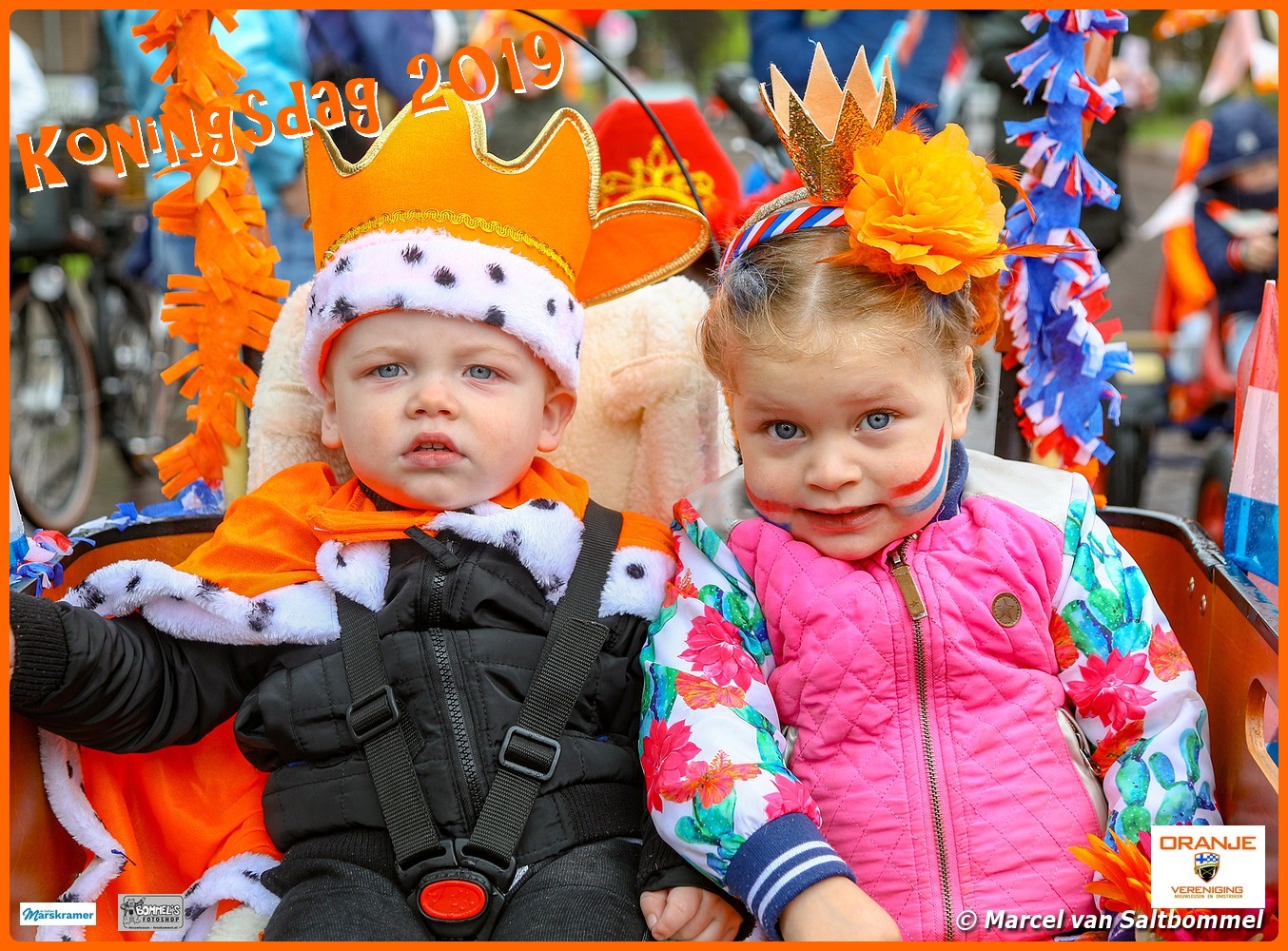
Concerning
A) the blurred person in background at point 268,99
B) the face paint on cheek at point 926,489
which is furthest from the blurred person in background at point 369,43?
the face paint on cheek at point 926,489

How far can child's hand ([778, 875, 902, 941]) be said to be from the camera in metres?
1.33

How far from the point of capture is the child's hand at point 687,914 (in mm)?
1432

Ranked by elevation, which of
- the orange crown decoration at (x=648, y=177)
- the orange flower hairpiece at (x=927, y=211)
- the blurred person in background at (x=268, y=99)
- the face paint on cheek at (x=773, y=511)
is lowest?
the face paint on cheek at (x=773, y=511)

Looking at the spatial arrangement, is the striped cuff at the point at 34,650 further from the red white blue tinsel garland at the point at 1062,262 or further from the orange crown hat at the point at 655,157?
the red white blue tinsel garland at the point at 1062,262

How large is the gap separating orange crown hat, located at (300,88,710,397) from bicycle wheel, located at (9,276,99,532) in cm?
319

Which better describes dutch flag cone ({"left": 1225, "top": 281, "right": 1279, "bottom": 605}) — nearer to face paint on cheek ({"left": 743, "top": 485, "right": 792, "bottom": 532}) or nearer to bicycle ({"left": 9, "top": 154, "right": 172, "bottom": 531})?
face paint on cheek ({"left": 743, "top": 485, "right": 792, "bottom": 532})

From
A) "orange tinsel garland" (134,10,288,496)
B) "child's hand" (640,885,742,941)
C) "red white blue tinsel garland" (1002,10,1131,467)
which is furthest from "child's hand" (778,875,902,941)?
"orange tinsel garland" (134,10,288,496)

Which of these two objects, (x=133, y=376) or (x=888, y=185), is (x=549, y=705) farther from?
(x=133, y=376)

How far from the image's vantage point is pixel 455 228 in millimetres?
1633

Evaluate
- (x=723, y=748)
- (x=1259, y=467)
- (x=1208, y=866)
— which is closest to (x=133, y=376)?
(x=723, y=748)

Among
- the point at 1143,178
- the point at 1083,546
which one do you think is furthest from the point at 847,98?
the point at 1143,178

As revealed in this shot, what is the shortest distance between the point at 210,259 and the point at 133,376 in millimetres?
3502

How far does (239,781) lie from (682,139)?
1265mm

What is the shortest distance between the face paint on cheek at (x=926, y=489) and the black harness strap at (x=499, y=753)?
1.32 ft
